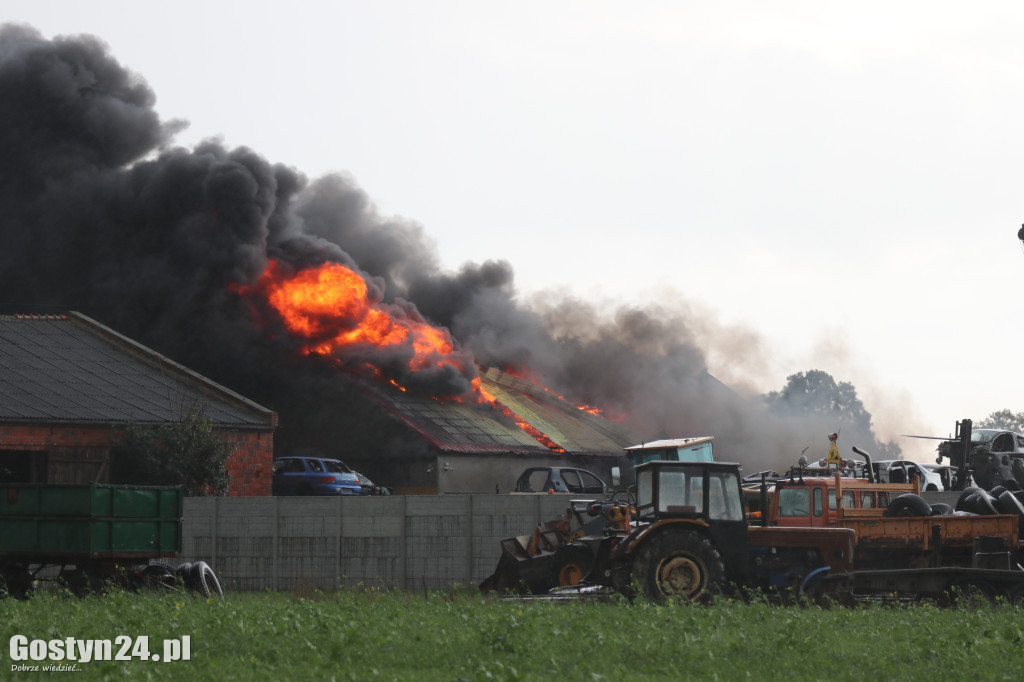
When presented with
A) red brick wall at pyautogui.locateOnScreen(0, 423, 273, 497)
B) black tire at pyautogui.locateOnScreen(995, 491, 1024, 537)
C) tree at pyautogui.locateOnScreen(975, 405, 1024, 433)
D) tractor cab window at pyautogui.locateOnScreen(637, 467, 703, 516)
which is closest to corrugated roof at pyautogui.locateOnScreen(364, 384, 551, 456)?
red brick wall at pyautogui.locateOnScreen(0, 423, 273, 497)

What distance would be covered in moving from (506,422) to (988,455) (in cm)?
1888

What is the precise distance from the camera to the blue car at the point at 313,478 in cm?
3553

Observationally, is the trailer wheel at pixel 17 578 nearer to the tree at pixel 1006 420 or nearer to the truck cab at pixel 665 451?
the truck cab at pixel 665 451

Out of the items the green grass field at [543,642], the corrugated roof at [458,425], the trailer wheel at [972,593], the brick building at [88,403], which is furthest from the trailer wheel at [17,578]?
the corrugated roof at [458,425]

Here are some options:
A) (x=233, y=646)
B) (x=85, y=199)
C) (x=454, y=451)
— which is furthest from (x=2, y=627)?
(x=85, y=199)

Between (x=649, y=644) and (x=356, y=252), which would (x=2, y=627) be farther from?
(x=356, y=252)

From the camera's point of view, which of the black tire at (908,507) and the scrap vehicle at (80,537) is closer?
the scrap vehicle at (80,537)

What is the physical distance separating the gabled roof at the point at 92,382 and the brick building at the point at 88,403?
0.03 m

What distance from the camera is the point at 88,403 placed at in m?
33.3

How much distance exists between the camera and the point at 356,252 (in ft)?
181

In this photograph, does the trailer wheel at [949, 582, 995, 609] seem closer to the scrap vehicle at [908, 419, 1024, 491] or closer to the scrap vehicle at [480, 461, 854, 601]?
the scrap vehicle at [480, 461, 854, 601]

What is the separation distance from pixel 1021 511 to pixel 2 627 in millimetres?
17857

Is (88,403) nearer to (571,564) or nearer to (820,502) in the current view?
(571,564)

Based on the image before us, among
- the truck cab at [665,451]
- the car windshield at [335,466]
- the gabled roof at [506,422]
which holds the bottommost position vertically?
the car windshield at [335,466]
